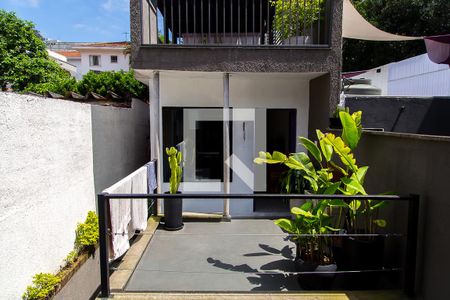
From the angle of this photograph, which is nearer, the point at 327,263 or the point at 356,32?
the point at 327,263

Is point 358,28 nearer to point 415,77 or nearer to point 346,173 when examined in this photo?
point 415,77

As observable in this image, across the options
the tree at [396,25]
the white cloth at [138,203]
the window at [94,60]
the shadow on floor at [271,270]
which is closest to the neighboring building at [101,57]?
the window at [94,60]

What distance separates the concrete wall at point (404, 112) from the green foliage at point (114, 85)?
8.96 meters

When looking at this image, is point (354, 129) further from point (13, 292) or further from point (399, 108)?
point (13, 292)

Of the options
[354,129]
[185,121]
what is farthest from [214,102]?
[354,129]

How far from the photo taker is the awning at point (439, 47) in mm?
4230

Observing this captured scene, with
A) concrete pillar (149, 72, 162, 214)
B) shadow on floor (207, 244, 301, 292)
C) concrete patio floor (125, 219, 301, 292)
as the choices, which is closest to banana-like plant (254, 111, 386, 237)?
shadow on floor (207, 244, 301, 292)

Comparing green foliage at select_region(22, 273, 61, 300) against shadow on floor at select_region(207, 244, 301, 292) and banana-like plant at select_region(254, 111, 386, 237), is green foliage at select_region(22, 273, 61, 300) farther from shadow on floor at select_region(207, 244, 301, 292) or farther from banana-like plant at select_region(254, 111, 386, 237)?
banana-like plant at select_region(254, 111, 386, 237)

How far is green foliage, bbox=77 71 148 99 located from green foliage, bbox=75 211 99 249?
8.39 meters

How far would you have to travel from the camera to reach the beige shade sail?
20.1 feet

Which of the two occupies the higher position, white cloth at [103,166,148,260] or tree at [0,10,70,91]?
tree at [0,10,70,91]

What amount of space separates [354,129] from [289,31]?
3.45 meters

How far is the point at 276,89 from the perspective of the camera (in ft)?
23.1

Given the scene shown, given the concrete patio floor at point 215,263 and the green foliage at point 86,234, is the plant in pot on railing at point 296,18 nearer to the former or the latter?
the concrete patio floor at point 215,263
